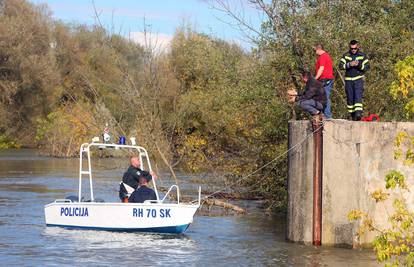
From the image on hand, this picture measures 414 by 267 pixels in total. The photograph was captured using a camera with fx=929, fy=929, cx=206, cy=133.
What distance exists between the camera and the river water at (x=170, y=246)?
16.2 m

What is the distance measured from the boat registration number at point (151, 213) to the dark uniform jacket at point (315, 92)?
3.65 meters

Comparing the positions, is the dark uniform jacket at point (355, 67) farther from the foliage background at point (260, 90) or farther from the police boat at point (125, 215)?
the police boat at point (125, 215)

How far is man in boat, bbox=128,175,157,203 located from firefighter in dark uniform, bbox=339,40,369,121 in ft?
14.6

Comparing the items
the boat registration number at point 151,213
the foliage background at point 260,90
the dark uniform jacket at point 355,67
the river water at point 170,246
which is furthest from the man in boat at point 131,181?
the dark uniform jacket at point 355,67

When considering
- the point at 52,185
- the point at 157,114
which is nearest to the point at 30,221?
the point at 157,114

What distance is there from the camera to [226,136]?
25.8 meters

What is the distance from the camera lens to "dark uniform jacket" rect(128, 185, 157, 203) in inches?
758

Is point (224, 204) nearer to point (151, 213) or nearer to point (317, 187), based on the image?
point (151, 213)

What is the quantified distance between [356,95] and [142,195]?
4.84 m

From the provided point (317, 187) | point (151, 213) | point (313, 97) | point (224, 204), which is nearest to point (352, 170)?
point (317, 187)

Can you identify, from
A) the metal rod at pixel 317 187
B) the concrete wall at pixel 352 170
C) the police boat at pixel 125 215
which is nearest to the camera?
the concrete wall at pixel 352 170

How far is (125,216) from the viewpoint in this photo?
1933 cm

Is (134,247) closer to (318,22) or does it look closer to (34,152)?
(318,22)

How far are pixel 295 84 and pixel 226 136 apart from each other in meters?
4.31
